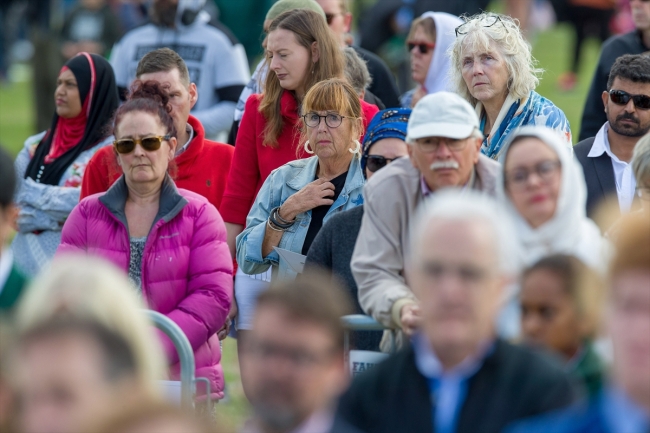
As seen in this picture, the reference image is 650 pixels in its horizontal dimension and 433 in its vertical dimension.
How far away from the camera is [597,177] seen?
5.50m

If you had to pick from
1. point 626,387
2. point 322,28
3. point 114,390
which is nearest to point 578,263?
point 626,387

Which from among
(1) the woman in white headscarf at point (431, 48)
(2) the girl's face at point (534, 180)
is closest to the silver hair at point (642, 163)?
(2) the girl's face at point (534, 180)

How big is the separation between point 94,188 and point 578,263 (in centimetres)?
Answer: 310

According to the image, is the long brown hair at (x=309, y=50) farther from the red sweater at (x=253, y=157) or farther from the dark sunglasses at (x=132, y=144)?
the dark sunglasses at (x=132, y=144)

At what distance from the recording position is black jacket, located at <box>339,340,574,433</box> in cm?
288

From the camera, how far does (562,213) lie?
3656 mm

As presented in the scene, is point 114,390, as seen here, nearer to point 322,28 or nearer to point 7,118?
point 322,28

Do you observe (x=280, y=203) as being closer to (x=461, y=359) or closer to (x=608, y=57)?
(x=461, y=359)

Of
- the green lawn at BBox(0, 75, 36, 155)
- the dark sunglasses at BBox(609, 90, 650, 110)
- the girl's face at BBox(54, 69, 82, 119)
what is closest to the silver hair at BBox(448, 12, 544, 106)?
the dark sunglasses at BBox(609, 90, 650, 110)

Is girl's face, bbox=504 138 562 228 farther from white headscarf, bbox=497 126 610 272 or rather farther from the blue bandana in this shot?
the blue bandana

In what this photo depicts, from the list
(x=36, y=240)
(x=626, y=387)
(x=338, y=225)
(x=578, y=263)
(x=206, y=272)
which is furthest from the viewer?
(x=36, y=240)

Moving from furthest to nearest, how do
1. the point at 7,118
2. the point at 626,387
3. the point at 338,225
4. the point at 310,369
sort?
the point at 7,118, the point at 338,225, the point at 310,369, the point at 626,387

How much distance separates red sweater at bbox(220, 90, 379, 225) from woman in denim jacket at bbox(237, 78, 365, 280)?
0.53 metres

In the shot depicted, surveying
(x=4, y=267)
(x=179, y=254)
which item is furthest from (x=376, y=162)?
(x=4, y=267)
